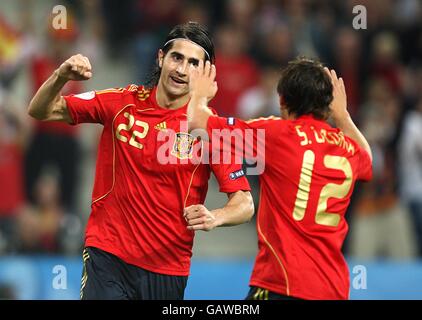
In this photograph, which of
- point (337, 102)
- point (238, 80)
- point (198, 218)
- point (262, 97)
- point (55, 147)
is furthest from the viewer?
point (238, 80)

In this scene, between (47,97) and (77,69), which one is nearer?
(77,69)

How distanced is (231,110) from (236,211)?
5.73 metres

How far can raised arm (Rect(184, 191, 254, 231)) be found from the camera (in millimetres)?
5750

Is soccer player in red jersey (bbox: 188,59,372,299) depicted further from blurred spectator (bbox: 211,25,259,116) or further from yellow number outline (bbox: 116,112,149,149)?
blurred spectator (bbox: 211,25,259,116)

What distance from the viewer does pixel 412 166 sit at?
1152cm

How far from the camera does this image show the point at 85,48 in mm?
12250

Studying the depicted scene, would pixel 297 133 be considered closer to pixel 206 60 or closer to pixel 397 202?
pixel 206 60

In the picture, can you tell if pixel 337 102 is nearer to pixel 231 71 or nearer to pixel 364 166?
pixel 364 166

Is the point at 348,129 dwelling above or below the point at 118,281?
above

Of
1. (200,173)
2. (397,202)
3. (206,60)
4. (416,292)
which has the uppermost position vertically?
Result: (206,60)

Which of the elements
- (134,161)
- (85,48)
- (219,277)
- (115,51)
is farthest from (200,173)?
(115,51)

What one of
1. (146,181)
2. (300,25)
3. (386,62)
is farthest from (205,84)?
(300,25)

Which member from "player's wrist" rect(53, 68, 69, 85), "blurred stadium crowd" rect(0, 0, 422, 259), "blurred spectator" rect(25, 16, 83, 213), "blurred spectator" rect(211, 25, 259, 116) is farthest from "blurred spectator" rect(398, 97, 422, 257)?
"player's wrist" rect(53, 68, 69, 85)
